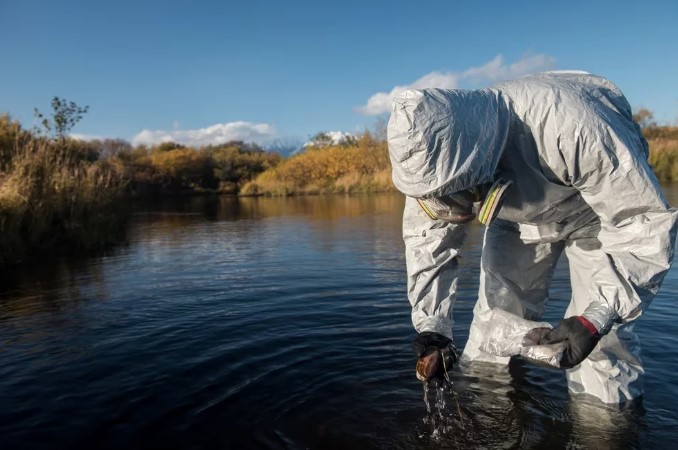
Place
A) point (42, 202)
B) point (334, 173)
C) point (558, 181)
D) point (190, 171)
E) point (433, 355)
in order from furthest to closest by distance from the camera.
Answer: point (190, 171)
point (334, 173)
point (42, 202)
point (433, 355)
point (558, 181)

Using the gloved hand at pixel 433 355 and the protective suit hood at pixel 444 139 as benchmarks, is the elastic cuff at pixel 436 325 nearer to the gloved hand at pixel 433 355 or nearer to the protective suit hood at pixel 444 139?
the gloved hand at pixel 433 355

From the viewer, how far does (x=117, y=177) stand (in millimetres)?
20406

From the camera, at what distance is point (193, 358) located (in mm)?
4773

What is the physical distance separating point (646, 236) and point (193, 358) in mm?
3882

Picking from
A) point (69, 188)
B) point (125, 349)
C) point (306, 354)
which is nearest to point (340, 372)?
point (306, 354)

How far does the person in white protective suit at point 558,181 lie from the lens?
8.19 feet

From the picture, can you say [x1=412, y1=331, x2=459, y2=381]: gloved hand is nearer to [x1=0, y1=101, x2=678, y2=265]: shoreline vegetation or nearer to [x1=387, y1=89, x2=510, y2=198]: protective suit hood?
[x1=387, y1=89, x2=510, y2=198]: protective suit hood

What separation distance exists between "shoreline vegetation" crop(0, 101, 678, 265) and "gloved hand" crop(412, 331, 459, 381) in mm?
10005

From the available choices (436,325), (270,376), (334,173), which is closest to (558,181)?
(436,325)

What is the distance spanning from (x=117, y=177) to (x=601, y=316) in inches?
A: 815

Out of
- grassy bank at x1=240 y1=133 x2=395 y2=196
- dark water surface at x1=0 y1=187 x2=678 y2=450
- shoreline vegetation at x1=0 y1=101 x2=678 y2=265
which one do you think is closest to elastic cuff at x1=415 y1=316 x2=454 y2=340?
dark water surface at x1=0 y1=187 x2=678 y2=450

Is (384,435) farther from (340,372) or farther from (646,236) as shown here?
(646,236)

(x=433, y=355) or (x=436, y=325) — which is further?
(x=436, y=325)

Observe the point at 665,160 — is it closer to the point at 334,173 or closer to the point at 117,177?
the point at 334,173
